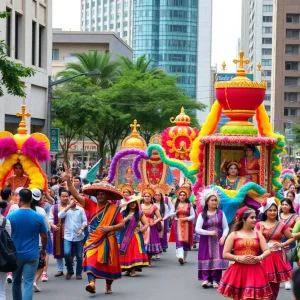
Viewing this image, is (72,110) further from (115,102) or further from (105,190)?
(105,190)

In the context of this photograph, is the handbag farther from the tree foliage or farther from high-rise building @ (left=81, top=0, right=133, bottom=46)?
high-rise building @ (left=81, top=0, right=133, bottom=46)

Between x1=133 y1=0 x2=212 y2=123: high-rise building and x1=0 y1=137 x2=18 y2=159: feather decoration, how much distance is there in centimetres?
14939

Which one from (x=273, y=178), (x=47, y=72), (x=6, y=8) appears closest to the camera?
(x=273, y=178)

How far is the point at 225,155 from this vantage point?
19453 millimetres

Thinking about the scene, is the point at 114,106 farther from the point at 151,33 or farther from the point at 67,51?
the point at 151,33

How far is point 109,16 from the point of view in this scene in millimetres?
188375

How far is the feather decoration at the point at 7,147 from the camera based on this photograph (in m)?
18.1

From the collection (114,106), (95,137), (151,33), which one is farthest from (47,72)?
(151,33)

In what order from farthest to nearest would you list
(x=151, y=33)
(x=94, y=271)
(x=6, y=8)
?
(x=151, y=33)
(x=6, y=8)
(x=94, y=271)

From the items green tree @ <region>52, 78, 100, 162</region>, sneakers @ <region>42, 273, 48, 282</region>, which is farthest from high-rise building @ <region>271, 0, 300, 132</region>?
sneakers @ <region>42, 273, 48, 282</region>

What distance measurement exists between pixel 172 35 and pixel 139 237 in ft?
504

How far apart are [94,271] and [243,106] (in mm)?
7304

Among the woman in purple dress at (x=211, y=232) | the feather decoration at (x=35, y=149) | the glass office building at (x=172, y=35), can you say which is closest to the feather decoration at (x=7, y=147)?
the feather decoration at (x=35, y=149)

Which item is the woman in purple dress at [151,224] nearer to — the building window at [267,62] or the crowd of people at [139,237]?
the crowd of people at [139,237]
